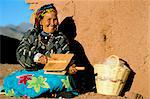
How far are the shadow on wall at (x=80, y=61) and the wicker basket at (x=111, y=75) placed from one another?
0.59 metres

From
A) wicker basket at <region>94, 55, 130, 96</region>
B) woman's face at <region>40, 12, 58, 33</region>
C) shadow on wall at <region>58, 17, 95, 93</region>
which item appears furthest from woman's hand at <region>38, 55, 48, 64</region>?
shadow on wall at <region>58, 17, 95, 93</region>

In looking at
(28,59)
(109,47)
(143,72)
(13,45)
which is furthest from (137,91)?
(13,45)

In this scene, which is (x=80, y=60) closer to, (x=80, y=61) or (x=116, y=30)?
(x=80, y=61)

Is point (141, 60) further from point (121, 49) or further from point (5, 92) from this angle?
point (5, 92)

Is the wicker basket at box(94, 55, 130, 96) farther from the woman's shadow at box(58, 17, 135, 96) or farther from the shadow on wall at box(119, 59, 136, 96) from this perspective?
the woman's shadow at box(58, 17, 135, 96)

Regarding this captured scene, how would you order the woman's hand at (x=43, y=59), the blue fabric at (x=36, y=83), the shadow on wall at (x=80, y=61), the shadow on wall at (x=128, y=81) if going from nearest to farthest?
1. the blue fabric at (x=36, y=83)
2. the woman's hand at (x=43, y=59)
3. the shadow on wall at (x=128, y=81)
4. the shadow on wall at (x=80, y=61)

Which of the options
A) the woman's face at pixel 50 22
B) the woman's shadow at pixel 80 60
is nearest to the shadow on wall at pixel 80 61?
the woman's shadow at pixel 80 60

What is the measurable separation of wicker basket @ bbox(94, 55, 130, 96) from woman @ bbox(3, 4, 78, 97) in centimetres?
41

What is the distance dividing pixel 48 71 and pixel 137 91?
4.30ft

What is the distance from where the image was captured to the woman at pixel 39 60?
536cm

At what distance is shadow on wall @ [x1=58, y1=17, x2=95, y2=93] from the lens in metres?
6.34

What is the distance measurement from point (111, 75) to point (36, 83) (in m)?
1.01

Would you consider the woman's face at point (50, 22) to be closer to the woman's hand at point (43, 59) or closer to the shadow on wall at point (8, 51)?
the woman's hand at point (43, 59)

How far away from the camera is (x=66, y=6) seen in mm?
6473
